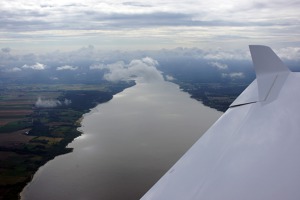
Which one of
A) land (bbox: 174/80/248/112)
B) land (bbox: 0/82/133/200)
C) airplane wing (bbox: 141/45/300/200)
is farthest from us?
land (bbox: 174/80/248/112)

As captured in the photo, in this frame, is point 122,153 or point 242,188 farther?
point 122,153

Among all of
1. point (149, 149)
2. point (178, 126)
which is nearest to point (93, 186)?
point (149, 149)

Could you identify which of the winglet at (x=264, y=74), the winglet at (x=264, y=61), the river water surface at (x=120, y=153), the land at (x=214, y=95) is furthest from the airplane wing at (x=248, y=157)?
the land at (x=214, y=95)

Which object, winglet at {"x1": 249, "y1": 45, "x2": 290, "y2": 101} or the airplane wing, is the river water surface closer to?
winglet at {"x1": 249, "y1": 45, "x2": 290, "y2": 101}

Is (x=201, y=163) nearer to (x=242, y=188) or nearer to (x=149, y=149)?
(x=242, y=188)

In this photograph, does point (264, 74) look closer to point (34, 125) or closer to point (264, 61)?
point (264, 61)

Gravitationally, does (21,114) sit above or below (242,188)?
below

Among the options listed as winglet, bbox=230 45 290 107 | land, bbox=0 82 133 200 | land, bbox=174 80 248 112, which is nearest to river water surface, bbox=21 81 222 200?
land, bbox=0 82 133 200
